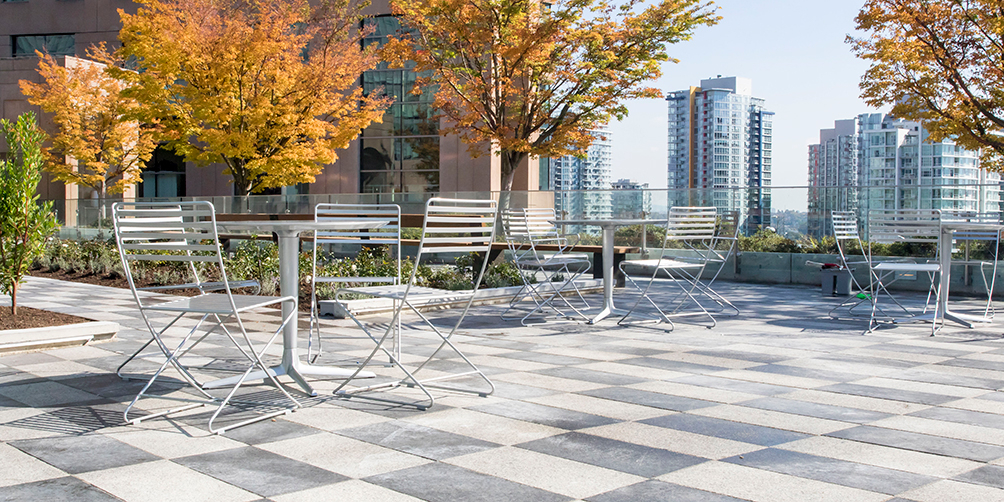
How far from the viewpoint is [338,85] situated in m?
21.8

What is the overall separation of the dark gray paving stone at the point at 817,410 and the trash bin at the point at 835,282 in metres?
7.51

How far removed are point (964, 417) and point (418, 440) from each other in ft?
9.04

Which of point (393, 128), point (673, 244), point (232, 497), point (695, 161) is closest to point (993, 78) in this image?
point (673, 244)

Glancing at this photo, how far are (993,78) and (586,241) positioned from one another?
7675 millimetres

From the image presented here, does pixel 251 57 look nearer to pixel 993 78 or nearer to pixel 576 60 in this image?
pixel 576 60

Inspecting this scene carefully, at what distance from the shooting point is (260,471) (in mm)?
3223

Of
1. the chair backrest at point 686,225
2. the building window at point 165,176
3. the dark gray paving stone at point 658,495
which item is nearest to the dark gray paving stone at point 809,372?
the chair backrest at point 686,225

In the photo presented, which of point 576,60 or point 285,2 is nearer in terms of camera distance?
point 576,60

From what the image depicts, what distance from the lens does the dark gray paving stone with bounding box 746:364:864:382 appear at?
525 centimetres

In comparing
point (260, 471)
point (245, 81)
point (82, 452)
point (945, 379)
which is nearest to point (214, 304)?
point (82, 452)

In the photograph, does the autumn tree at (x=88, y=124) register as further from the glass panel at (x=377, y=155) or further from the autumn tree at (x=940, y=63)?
the autumn tree at (x=940, y=63)

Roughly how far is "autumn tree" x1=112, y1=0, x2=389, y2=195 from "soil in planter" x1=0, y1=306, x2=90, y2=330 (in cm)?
1336

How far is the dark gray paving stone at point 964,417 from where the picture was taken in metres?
4.04

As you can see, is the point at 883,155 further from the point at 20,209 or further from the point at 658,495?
the point at 658,495
